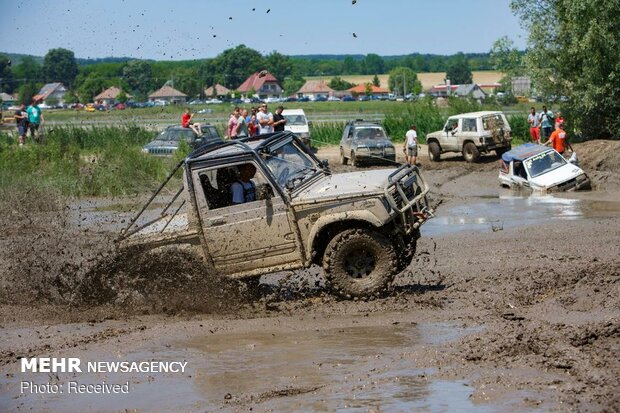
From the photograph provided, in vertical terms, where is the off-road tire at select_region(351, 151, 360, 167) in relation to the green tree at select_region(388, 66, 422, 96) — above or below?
below

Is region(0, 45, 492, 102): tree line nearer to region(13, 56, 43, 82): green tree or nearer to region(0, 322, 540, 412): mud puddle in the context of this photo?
region(13, 56, 43, 82): green tree

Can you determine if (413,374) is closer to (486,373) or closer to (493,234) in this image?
(486,373)

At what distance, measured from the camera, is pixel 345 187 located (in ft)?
36.8

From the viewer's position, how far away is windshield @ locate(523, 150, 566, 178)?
79.9 ft

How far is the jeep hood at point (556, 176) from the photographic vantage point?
77.8 ft

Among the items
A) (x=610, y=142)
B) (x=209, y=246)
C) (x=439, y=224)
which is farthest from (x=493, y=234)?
(x=610, y=142)

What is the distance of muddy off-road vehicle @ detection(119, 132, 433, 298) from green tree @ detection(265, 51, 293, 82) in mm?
91499

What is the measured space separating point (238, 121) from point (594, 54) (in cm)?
1314

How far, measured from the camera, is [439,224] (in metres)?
19.1

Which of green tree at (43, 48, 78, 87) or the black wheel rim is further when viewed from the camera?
green tree at (43, 48, 78, 87)

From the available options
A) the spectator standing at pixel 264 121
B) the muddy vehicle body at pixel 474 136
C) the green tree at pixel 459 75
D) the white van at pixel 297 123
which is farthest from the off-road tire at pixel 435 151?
the green tree at pixel 459 75

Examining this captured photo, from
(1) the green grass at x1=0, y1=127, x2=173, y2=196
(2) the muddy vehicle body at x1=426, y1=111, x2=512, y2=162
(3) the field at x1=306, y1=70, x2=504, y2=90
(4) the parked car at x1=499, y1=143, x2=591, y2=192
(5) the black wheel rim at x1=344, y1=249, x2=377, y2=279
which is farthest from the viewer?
(3) the field at x1=306, y1=70, x2=504, y2=90

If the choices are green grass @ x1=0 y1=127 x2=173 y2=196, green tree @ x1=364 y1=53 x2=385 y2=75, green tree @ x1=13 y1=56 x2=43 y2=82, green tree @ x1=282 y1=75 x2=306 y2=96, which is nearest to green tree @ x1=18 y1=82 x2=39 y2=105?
green tree @ x1=13 y1=56 x2=43 y2=82

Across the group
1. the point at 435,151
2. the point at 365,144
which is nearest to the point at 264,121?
the point at 365,144
